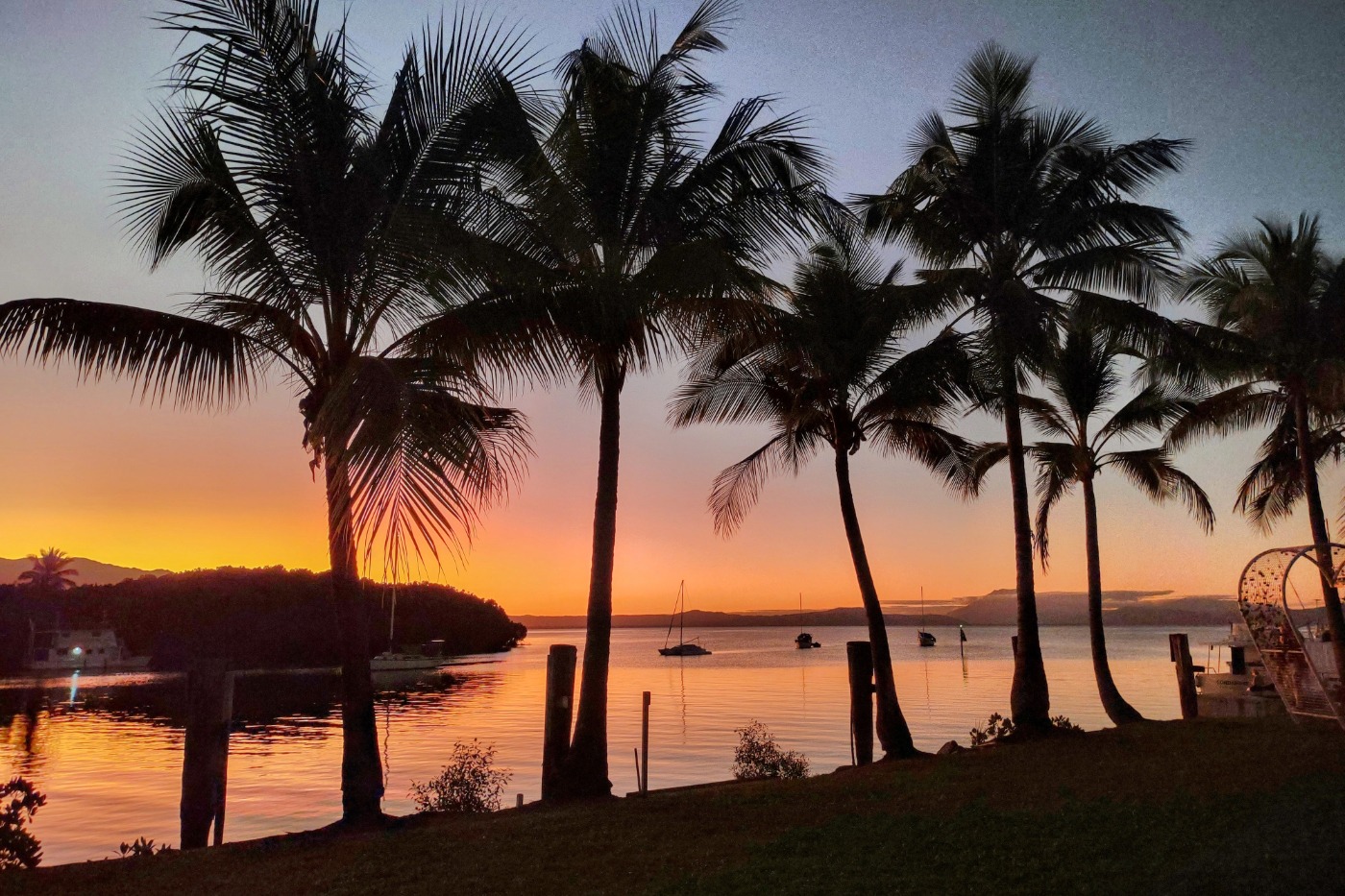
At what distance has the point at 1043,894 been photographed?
19.8 feet

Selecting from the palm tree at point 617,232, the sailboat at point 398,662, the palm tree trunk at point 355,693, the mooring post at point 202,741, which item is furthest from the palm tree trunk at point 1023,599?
the sailboat at point 398,662

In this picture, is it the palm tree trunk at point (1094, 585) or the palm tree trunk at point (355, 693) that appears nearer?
the palm tree trunk at point (355, 693)

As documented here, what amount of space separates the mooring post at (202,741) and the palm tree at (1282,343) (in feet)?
50.7

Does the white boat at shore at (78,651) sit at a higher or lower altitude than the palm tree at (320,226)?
lower

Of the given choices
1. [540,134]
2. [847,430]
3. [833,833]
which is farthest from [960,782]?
[540,134]

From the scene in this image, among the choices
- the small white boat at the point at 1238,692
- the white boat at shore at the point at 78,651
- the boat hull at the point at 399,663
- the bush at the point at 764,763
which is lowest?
the boat hull at the point at 399,663

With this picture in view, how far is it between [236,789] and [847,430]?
16.7 m

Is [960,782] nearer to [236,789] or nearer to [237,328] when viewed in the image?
[237,328]

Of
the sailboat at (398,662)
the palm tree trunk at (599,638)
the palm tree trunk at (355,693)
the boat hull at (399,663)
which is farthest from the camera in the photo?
the boat hull at (399,663)

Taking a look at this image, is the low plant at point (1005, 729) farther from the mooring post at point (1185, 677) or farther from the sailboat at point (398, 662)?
the sailboat at point (398, 662)

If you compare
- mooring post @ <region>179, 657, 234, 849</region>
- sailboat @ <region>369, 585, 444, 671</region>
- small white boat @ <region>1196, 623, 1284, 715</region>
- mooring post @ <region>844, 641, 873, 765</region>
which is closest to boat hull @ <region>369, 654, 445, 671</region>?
sailboat @ <region>369, 585, 444, 671</region>

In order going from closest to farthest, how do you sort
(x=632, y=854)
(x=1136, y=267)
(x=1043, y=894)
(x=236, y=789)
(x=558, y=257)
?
(x=1043, y=894) < (x=632, y=854) < (x=558, y=257) < (x=1136, y=267) < (x=236, y=789)

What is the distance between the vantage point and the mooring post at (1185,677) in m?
18.9

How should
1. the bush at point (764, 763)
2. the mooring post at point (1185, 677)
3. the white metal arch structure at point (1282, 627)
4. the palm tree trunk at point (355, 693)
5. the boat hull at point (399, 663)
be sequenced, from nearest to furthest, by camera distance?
the palm tree trunk at point (355, 693) < the white metal arch structure at point (1282, 627) < the bush at point (764, 763) < the mooring post at point (1185, 677) < the boat hull at point (399, 663)
